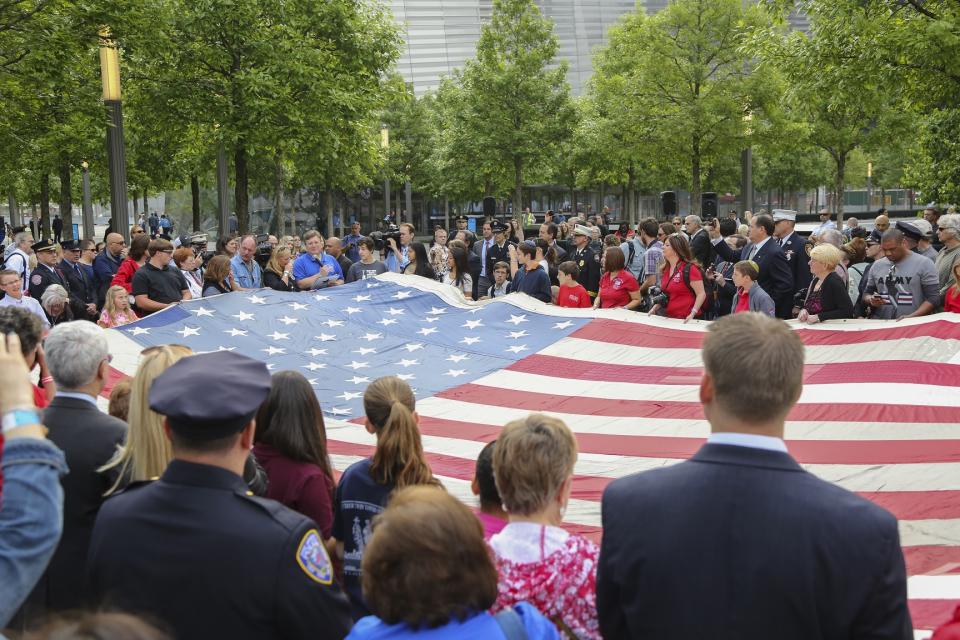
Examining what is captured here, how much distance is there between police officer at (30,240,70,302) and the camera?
1128cm

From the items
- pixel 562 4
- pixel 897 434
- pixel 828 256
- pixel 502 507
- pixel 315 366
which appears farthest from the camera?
pixel 562 4

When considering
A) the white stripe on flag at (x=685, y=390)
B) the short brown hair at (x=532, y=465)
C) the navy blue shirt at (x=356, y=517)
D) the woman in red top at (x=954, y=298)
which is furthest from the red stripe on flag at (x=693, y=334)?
the short brown hair at (x=532, y=465)

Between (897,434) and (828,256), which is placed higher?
(828,256)

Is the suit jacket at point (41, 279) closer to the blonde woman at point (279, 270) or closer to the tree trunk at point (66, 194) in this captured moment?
the blonde woman at point (279, 270)

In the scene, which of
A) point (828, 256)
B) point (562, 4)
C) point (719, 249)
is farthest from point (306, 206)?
point (828, 256)

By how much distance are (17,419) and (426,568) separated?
2.94 ft

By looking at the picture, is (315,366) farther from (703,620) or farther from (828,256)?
(703,620)

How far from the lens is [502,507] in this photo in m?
3.07

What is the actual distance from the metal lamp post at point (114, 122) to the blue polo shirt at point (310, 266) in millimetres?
4399

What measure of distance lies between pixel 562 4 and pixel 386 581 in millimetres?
52787

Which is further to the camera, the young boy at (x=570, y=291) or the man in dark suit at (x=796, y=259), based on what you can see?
the young boy at (x=570, y=291)

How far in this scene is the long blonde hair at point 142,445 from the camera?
3.15 meters

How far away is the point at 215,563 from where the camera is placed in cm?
236

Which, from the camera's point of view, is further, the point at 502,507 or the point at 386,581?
the point at 502,507
